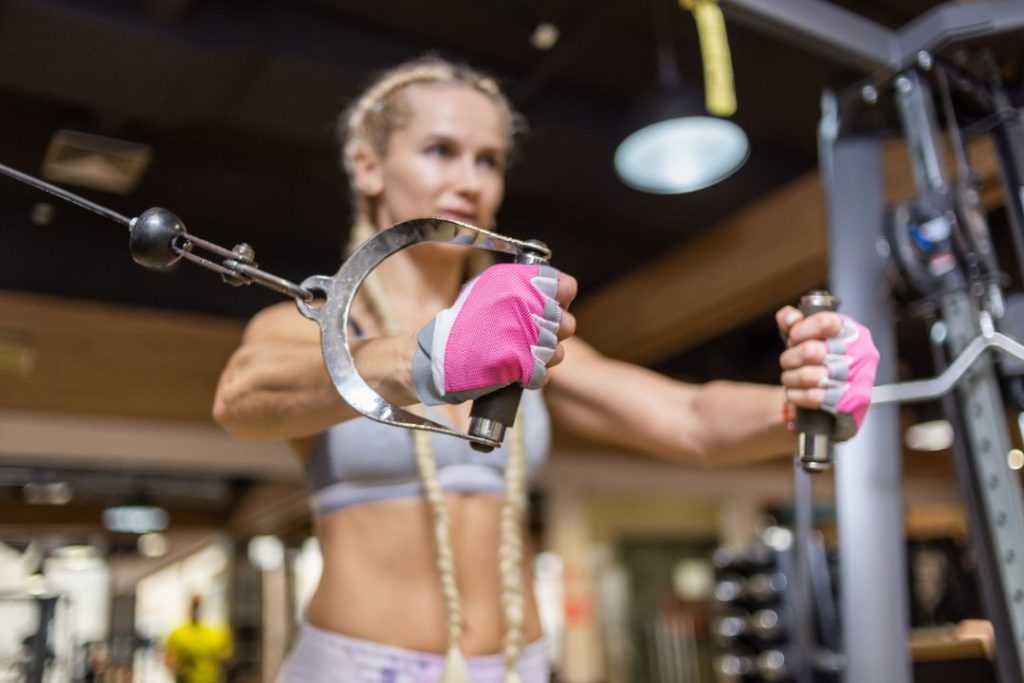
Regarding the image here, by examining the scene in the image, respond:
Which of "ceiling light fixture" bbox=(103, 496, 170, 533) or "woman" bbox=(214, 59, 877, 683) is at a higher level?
"ceiling light fixture" bbox=(103, 496, 170, 533)

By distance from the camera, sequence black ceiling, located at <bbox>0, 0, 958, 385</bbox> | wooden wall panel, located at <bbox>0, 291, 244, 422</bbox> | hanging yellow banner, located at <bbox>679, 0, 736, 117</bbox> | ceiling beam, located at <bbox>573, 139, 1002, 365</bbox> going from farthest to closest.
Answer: wooden wall panel, located at <bbox>0, 291, 244, 422</bbox>
ceiling beam, located at <bbox>573, 139, 1002, 365</bbox>
black ceiling, located at <bbox>0, 0, 958, 385</bbox>
hanging yellow banner, located at <bbox>679, 0, 736, 117</bbox>

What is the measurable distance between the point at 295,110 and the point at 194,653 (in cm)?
160

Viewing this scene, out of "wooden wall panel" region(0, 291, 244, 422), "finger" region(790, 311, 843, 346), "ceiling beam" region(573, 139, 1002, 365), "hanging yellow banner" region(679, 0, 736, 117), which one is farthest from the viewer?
"wooden wall panel" region(0, 291, 244, 422)

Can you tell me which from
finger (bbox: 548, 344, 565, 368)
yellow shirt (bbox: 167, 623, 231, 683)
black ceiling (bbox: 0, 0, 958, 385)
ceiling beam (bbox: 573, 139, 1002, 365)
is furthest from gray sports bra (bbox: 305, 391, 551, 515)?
ceiling beam (bbox: 573, 139, 1002, 365)

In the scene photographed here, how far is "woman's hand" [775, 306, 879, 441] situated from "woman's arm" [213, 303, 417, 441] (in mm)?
379

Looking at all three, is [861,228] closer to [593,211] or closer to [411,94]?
[411,94]

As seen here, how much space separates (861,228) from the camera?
1602mm

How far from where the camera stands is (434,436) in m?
1.10

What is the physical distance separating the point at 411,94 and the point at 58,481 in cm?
472

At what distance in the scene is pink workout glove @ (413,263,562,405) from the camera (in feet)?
2.14

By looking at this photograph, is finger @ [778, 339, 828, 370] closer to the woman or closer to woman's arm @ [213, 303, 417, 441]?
the woman

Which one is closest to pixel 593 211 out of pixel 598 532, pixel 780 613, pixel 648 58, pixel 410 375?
pixel 648 58

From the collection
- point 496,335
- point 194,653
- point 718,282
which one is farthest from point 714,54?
point 718,282

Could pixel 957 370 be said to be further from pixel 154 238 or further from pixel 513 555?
pixel 154 238
